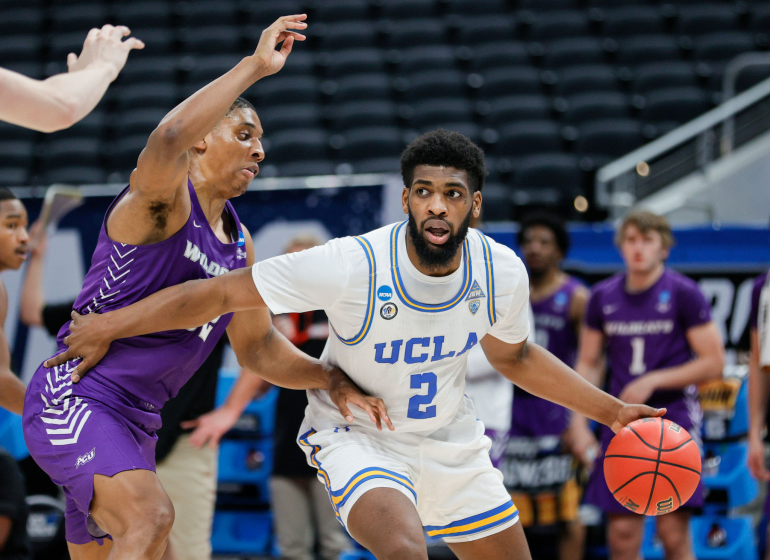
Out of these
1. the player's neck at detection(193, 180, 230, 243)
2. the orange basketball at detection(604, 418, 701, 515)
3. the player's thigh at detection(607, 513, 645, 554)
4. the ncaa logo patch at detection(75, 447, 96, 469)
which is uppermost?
the player's neck at detection(193, 180, 230, 243)

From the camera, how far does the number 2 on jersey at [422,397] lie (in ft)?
10.8

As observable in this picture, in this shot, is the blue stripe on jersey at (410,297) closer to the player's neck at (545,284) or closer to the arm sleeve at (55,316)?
the player's neck at (545,284)

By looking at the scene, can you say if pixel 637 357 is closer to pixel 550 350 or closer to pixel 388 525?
pixel 550 350

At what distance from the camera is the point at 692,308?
201 inches

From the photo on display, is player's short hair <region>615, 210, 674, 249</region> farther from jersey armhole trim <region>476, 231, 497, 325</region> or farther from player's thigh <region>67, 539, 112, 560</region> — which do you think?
player's thigh <region>67, 539, 112, 560</region>

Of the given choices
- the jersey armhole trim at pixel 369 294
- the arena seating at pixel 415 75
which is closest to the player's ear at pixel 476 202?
the jersey armhole trim at pixel 369 294

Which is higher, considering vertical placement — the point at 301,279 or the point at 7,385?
the point at 301,279

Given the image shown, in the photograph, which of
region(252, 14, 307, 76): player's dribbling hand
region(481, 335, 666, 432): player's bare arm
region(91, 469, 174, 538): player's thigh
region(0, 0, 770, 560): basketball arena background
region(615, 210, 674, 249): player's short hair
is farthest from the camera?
region(0, 0, 770, 560): basketball arena background

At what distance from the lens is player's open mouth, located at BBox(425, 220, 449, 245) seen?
317cm

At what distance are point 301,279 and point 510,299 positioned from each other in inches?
33.6

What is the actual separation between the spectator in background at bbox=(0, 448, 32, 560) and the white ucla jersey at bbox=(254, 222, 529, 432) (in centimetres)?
202

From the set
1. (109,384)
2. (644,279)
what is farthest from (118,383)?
(644,279)

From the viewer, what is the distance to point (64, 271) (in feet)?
21.3

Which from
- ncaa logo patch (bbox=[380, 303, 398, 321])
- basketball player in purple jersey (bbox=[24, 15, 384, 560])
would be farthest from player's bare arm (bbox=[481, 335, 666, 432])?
basketball player in purple jersey (bbox=[24, 15, 384, 560])
